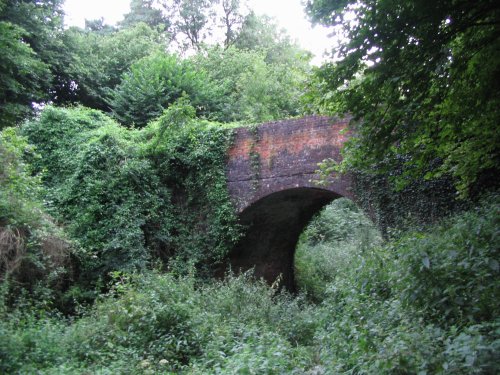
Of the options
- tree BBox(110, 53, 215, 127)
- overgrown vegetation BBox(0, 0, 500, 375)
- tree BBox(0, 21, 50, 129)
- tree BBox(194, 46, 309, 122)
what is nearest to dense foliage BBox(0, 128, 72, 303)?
overgrown vegetation BBox(0, 0, 500, 375)

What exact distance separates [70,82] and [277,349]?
17603 mm

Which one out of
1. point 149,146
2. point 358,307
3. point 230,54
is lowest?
point 358,307

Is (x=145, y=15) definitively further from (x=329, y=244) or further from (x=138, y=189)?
(x=138, y=189)

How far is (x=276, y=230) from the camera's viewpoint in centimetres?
1311

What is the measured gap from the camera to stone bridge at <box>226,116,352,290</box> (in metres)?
10.7

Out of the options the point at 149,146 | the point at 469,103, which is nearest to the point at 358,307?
the point at 469,103

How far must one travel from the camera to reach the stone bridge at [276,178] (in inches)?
→ 421

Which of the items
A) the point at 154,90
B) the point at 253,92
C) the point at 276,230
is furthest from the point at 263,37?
the point at 276,230

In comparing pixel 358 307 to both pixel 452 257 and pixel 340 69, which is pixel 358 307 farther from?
pixel 340 69

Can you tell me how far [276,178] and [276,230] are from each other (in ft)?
7.98

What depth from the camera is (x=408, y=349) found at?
151 inches

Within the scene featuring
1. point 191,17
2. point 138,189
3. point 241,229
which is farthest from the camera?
point 191,17

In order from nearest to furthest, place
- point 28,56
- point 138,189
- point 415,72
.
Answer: point 415,72
point 138,189
point 28,56

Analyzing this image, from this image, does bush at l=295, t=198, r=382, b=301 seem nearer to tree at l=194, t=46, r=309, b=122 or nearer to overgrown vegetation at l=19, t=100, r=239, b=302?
overgrown vegetation at l=19, t=100, r=239, b=302
